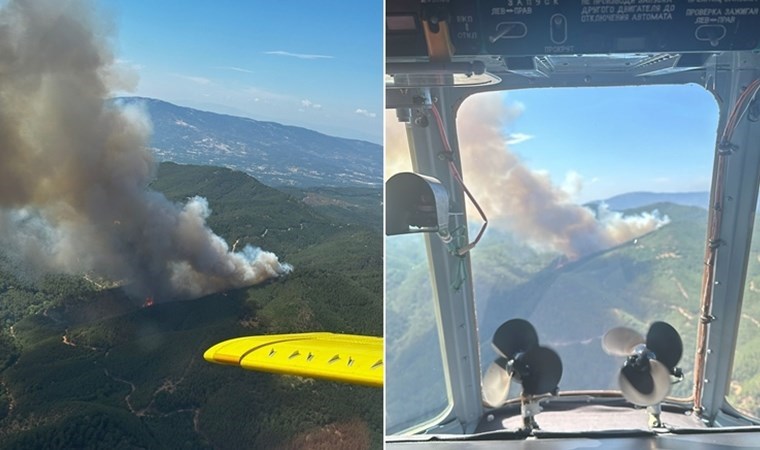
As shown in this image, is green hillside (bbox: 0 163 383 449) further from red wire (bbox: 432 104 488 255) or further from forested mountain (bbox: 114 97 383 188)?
red wire (bbox: 432 104 488 255)

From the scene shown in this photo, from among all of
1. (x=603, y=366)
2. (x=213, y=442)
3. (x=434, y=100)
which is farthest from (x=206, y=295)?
(x=603, y=366)

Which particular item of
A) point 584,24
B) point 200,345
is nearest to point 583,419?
point 584,24

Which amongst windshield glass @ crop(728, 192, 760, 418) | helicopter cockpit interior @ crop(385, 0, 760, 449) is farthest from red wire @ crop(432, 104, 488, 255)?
windshield glass @ crop(728, 192, 760, 418)

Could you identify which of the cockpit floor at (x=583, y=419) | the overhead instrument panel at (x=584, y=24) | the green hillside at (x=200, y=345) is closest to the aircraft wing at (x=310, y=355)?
the green hillside at (x=200, y=345)

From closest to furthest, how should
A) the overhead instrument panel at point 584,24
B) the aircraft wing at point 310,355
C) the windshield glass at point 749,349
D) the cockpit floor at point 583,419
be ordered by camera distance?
the overhead instrument panel at point 584,24
the cockpit floor at point 583,419
the windshield glass at point 749,349
the aircraft wing at point 310,355

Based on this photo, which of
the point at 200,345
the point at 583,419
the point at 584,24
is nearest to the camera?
the point at 584,24

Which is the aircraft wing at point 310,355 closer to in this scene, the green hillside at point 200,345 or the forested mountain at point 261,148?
the green hillside at point 200,345

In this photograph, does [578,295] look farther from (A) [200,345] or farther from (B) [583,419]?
(A) [200,345]
